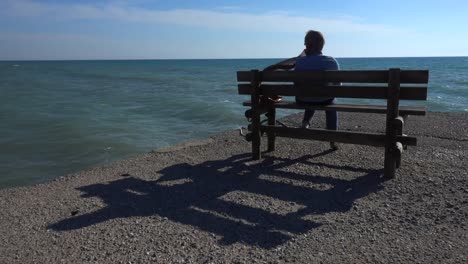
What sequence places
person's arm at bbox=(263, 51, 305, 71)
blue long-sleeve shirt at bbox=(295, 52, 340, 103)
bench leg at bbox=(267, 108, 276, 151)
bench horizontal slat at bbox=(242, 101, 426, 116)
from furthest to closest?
1. bench leg at bbox=(267, 108, 276, 151)
2. person's arm at bbox=(263, 51, 305, 71)
3. blue long-sleeve shirt at bbox=(295, 52, 340, 103)
4. bench horizontal slat at bbox=(242, 101, 426, 116)

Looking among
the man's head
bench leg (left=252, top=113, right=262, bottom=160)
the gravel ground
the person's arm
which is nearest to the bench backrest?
the person's arm

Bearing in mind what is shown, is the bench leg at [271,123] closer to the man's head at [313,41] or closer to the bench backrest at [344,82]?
the bench backrest at [344,82]

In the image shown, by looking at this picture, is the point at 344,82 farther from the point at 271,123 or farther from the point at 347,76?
the point at 271,123

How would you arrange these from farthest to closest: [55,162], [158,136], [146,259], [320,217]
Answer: [158,136] < [55,162] < [320,217] < [146,259]

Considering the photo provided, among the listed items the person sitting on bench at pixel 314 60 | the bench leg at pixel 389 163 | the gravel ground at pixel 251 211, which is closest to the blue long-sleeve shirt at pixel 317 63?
the person sitting on bench at pixel 314 60

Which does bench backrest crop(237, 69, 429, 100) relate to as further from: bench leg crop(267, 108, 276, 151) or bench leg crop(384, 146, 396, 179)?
bench leg crop(384, 146, 396, 179)

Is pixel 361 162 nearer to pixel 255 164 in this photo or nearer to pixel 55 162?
pixel 255 164

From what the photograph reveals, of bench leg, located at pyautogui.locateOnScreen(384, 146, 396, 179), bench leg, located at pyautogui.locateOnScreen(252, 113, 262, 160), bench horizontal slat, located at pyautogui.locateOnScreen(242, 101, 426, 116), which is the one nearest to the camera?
bench leg, located at pyautogui.locateOnScreen(384, 146, 396, 179)

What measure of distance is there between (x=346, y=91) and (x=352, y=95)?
0.33 feet

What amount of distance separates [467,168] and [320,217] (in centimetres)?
312

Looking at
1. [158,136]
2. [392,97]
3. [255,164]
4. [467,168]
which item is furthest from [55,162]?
[467,168]

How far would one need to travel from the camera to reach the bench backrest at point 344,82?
5785 mm

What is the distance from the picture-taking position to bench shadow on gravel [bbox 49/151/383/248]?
188 inches

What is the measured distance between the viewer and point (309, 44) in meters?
6.83
